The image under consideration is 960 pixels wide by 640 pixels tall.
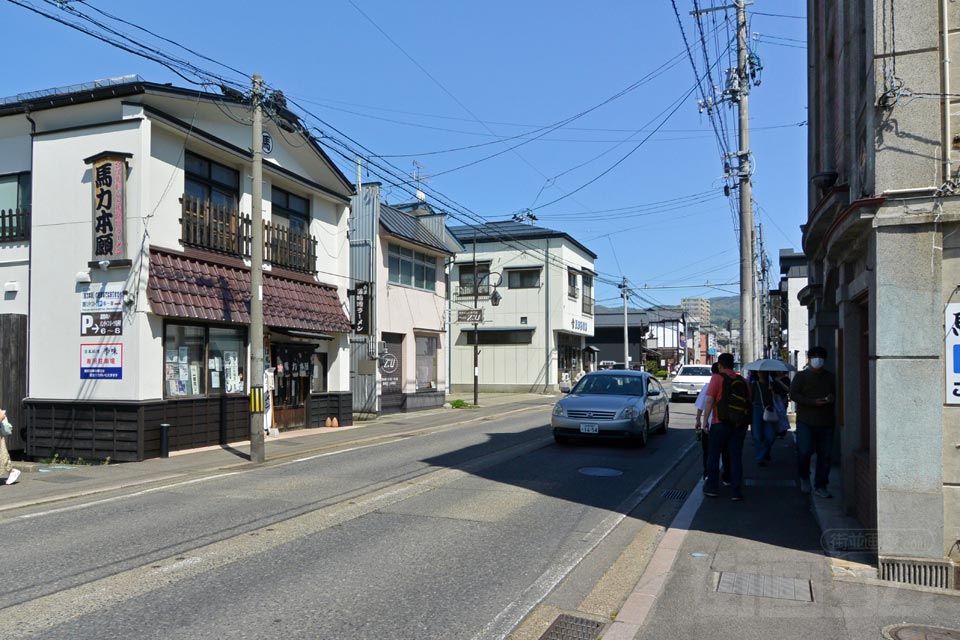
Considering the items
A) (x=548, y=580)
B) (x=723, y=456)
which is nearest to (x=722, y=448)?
(x=723, y=456)

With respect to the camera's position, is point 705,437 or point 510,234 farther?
point 510,234

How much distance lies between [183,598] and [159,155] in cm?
1124

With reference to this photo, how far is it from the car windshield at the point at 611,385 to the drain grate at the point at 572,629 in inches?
404

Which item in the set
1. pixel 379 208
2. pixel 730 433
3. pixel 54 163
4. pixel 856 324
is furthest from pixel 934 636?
pixel 379 208

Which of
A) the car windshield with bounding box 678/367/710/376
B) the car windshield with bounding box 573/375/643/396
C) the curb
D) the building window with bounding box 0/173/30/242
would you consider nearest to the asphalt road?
the curb

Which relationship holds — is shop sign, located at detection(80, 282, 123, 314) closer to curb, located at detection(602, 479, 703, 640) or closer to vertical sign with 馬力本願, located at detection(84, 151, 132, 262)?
vertical sign with 馬力本願, located at detection(84, 151, 132, 262)

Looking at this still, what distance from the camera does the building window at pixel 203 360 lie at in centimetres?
1482

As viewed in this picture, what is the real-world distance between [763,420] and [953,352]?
270 inches

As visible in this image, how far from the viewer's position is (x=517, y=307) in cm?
4306

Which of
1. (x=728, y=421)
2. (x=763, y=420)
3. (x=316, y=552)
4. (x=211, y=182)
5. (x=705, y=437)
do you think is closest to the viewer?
(x=316, y=552)

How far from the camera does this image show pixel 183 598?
216 inches

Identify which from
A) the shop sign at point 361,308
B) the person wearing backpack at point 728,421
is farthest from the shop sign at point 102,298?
the person wearing backpack at point 728,421

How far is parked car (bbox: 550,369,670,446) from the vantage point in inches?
555

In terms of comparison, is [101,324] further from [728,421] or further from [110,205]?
[728,421]
